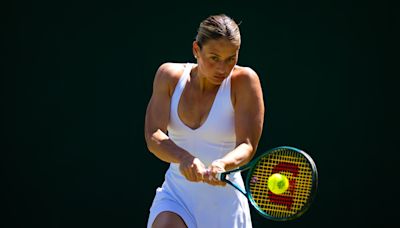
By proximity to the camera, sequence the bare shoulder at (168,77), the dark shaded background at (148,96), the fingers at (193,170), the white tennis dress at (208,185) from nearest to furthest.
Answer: the fingers at (193,170) < the white tennis dress at (208,185) < the bare shoulder at (168,77) < the dark shaded background at (148,96)

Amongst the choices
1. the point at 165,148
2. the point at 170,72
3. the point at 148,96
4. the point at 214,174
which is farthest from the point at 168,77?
the point at 148,96

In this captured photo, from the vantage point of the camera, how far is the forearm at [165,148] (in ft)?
12.0

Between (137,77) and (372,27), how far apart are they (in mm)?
1623

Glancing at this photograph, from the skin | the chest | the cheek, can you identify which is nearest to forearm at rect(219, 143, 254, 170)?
the skin

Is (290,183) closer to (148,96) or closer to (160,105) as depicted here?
(160,105)

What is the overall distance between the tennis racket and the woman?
98 mm

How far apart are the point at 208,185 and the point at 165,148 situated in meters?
0.28

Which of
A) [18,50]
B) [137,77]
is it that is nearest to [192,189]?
[137,77]

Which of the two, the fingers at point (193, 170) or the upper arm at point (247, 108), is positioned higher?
the upper arm at point (247, 108)

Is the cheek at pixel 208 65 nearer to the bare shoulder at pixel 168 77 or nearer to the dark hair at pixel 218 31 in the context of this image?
the dark hair at pixel 218 31

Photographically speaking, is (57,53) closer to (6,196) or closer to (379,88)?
(6,196)

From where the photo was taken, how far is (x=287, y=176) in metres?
3.62

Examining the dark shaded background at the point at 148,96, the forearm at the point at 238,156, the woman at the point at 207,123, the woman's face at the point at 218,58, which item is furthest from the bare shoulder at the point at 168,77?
the dark shaded background at the point at 148,96

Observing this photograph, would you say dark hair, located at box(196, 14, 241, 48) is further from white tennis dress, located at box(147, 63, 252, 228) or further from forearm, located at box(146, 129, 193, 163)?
forearm, located at box(146, 129, 193, 163)
